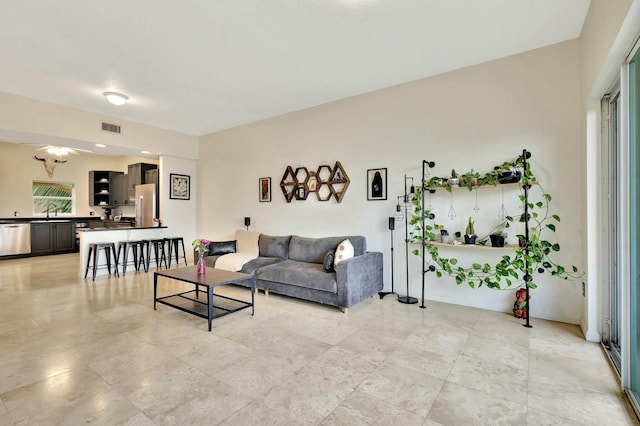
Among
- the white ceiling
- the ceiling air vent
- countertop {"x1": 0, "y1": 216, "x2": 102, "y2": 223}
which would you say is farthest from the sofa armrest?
countertop {"x1": 0, "y1": 216, "x2": 102, "y2": 223}

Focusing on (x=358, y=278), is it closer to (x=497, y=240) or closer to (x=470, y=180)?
(x=497, y=240)

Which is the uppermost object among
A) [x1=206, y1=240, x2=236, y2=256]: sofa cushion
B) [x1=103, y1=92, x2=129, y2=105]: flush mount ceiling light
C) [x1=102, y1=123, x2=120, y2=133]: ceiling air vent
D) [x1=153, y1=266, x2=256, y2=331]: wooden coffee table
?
[x1=103, y1=92, x2=129, y2=105]: flush mount ceiling light

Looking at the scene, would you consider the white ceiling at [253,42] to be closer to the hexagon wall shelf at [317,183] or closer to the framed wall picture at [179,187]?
the hexagon wall shelf at [317,183]

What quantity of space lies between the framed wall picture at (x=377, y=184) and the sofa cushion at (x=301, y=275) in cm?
129

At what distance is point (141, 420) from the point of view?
1786 mm

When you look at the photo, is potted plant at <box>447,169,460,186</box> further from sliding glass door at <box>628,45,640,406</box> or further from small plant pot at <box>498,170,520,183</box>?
sliding glass door at <box>628,45,640,406</box>

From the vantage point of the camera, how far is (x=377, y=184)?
4508 millimetres

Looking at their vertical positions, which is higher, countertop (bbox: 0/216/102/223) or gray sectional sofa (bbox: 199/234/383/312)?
countertop (bbox: 0/216/102/223)

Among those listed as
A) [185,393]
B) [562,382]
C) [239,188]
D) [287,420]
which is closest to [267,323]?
[185,393]

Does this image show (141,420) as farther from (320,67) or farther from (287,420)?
(320,67)

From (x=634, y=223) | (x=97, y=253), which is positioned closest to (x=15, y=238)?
(x=97, y=253)

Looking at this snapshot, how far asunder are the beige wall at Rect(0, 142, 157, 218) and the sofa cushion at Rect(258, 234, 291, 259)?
523cm

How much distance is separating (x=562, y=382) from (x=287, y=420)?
1.91 meters

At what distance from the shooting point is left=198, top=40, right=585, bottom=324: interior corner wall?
3.29 m
